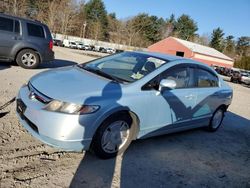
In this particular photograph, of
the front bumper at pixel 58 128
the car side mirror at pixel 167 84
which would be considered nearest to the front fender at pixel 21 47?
the front bumper at pixel 58 128

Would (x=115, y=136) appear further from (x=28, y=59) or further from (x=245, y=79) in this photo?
(x=245, y=79)

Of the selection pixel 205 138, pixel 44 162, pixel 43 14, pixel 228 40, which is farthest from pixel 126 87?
pixel 228 40

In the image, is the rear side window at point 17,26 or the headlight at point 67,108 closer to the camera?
the headlight at point 67,108

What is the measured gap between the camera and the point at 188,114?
526 centimetres

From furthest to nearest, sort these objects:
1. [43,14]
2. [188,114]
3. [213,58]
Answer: [43,14] → [213,58] → [188,114]

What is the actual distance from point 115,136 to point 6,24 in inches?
296

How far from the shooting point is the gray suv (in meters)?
9.70

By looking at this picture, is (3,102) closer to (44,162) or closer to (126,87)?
(44,162)

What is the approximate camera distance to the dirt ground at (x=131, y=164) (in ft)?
11.4

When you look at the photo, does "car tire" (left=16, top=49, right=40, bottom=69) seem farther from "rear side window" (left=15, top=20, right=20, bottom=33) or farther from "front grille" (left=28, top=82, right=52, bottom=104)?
"front grille" (left=28, top=82, right=52, bottom=104)

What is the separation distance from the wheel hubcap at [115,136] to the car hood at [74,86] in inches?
20.3

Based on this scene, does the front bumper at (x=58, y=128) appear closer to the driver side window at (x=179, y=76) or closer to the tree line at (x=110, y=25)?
the driver side window at (x=179, y=76)

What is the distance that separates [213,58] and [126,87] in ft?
177

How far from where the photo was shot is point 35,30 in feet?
33.6
